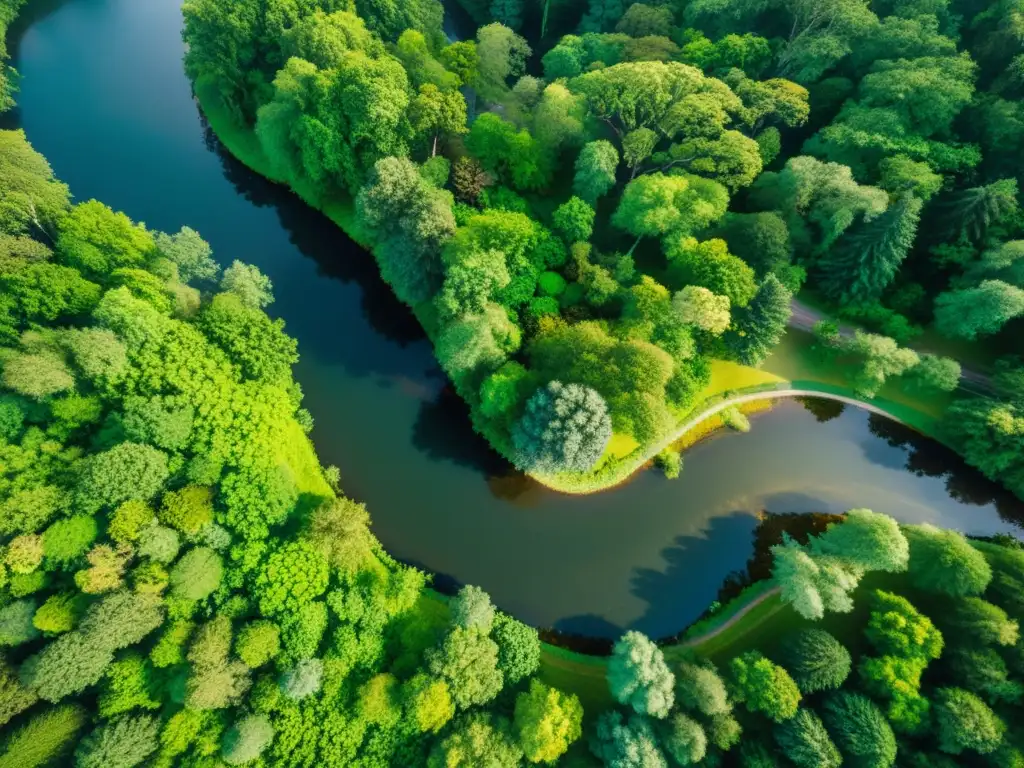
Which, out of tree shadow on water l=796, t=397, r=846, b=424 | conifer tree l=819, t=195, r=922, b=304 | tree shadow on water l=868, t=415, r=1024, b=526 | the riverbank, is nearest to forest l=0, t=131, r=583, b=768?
the riverbank

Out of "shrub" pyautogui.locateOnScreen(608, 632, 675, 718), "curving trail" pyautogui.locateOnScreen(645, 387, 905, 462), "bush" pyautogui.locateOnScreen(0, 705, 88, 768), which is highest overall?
"curving trail" pyautogui.locateOnScreen(645, 387, 905, 462)

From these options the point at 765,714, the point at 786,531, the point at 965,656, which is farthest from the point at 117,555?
the point at 965,656

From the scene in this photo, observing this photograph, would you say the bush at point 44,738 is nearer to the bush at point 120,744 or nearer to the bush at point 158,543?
the bush at point 120,744

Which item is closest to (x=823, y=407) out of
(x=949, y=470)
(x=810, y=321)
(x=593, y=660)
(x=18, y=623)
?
(x=810, y=321)

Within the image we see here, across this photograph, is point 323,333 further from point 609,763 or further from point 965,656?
point 965,656

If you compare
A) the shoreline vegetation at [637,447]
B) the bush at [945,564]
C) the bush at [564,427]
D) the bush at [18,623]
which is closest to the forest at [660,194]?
the bush at [564,427]

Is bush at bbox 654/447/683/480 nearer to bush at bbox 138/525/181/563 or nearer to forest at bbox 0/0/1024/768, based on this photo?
forest at bbox 0/0/1024/768
